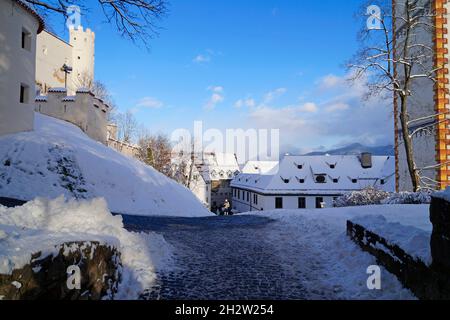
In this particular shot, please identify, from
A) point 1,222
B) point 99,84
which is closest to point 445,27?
point 1,222

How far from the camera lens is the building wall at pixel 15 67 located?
46.5 feet

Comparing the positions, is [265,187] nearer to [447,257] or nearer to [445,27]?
[445,27]

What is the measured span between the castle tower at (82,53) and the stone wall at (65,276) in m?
59.5

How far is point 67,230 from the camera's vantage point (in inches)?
165

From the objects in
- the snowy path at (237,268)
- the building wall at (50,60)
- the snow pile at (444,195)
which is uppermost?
the building wall at (50,60)

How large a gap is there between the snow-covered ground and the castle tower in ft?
188

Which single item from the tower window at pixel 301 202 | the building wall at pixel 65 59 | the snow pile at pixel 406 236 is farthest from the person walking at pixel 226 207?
the snow pile at pixel 406 236

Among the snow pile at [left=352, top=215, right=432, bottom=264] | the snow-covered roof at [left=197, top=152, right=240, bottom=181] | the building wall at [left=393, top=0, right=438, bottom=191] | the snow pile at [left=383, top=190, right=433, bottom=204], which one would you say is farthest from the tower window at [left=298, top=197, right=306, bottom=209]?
the snow pile at [left=352, top=215, right=432, bottom=264]

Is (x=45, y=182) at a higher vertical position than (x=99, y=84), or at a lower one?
lower

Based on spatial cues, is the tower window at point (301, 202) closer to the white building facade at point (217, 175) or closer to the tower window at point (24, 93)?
the white building facade at point (217, 175)

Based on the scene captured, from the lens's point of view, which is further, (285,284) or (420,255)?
(285,284)

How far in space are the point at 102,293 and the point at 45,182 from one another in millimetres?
11027

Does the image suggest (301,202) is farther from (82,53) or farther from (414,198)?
(82,53)
